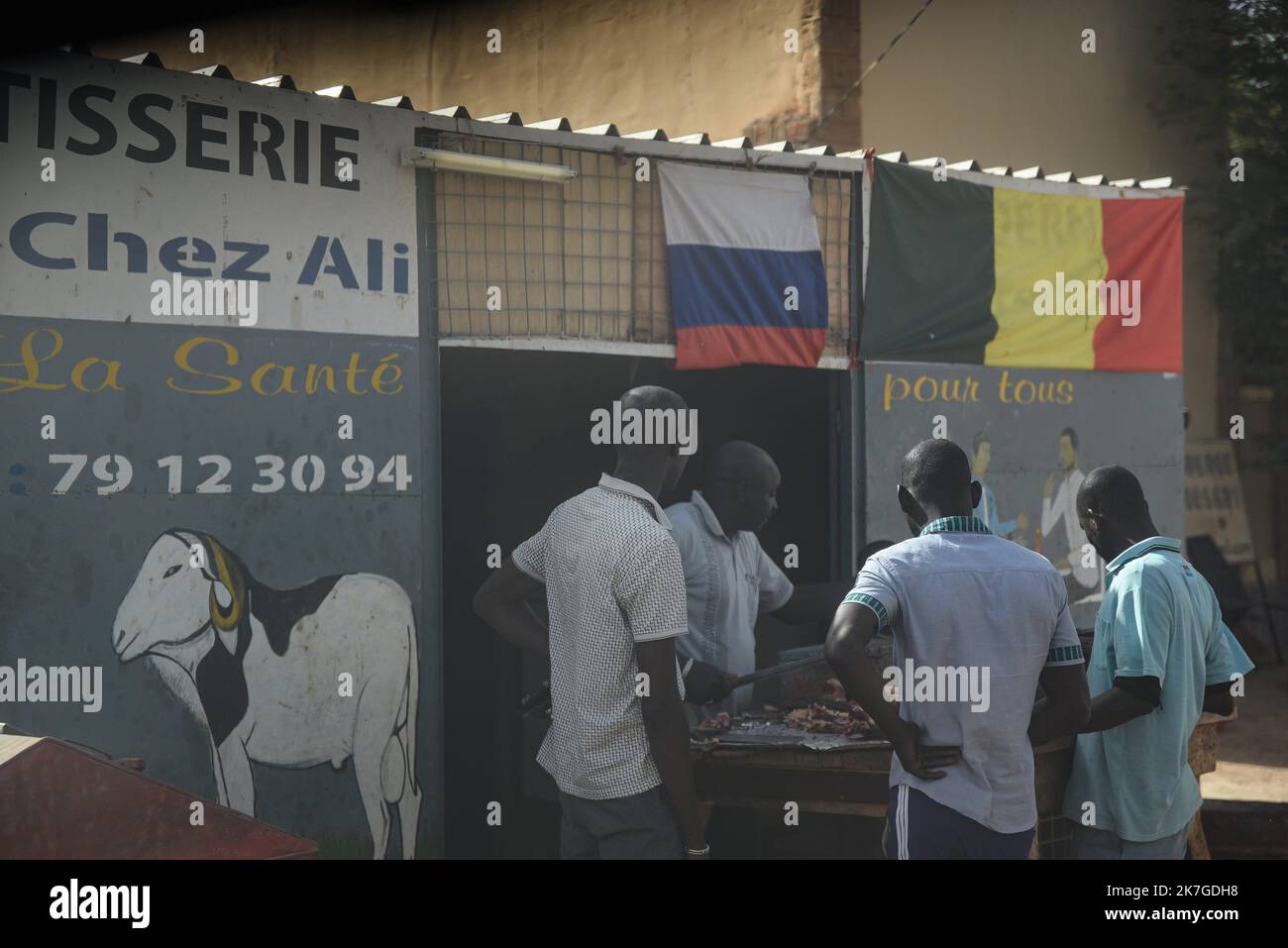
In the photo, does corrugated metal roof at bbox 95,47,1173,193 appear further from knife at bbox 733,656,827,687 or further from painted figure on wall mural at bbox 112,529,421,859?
knife at bbox 733,656,827,687

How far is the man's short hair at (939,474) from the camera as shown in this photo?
404cm

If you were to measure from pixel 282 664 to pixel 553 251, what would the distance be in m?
2.18

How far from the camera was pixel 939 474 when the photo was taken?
159 inches

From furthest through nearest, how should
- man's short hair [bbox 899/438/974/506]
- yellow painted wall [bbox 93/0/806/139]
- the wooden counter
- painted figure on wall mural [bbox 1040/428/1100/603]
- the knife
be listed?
yellow painted wall [bbox 93/0/806/139] < painted figure on wall mural [bbox 1040/428/1100/603] < the knife < the wooden counter < man's short hair [bbox 899/438/974/506]

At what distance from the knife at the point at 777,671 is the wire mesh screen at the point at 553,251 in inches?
67.4

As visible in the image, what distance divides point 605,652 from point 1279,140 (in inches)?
431

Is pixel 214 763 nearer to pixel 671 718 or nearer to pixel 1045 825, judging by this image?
pixel 671 718

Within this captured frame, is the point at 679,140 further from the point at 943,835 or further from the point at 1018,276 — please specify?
the point at 943,835

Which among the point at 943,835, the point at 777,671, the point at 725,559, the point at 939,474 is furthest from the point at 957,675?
the point at 725,559

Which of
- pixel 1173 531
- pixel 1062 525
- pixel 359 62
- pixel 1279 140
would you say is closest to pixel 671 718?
pixel 1062 525

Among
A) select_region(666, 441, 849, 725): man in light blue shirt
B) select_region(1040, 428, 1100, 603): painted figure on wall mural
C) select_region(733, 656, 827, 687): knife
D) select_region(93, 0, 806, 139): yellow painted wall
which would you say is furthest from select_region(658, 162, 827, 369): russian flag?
select_region(93, 0, 806, 139): yellow painted wall

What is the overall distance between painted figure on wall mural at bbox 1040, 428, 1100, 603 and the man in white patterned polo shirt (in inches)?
169

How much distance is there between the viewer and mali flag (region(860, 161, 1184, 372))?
7301 mm

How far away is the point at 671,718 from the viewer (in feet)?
13.6
